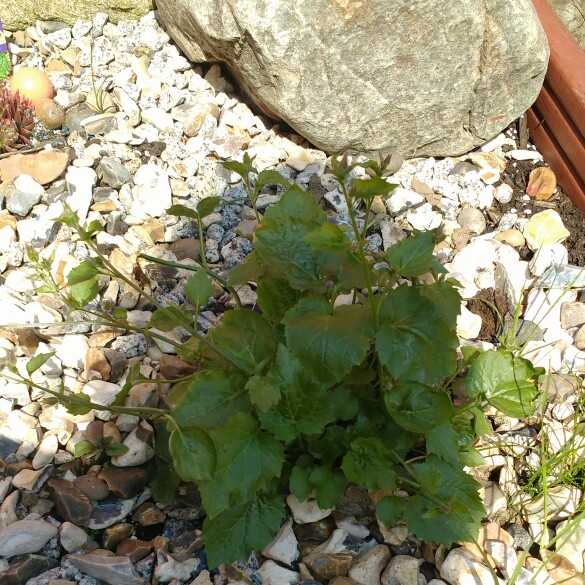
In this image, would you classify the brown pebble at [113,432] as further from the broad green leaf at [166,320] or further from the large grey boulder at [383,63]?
A: the large grey boulder at [383,63]

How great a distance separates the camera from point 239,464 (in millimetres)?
1323

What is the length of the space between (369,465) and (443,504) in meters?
0.17

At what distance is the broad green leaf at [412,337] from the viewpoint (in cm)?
126

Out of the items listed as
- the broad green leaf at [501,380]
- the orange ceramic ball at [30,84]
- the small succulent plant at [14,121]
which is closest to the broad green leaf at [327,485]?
the broad green leaf at [501,380]

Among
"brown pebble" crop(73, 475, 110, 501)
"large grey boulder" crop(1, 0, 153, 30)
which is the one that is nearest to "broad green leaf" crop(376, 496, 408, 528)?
"brown pebble" crop(73, 475, 110, 501)

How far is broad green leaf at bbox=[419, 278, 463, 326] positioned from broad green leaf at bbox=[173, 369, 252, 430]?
0.42 metres

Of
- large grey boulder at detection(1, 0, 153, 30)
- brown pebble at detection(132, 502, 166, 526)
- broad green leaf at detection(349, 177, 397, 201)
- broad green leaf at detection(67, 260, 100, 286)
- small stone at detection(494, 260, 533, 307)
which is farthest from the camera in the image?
large grey boulder at detection(1, 0, 153, 30)

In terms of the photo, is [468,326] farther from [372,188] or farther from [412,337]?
[372,188]

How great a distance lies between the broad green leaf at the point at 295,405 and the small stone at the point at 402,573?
0.42 metres

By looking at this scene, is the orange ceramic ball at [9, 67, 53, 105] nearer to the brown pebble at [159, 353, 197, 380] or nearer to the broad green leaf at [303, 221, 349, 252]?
the brown pebble at [159, 353, 197, 380]

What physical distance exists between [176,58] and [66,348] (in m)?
1.48

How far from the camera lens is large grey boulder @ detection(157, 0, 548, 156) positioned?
229cm

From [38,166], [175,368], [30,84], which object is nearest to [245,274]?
[175,368]

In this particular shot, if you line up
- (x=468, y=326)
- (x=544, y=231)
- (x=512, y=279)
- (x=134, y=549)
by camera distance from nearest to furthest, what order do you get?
(x=134, y=549) → (x=468, y=326) → (x=512, y=279) → (x=544, y=231)
